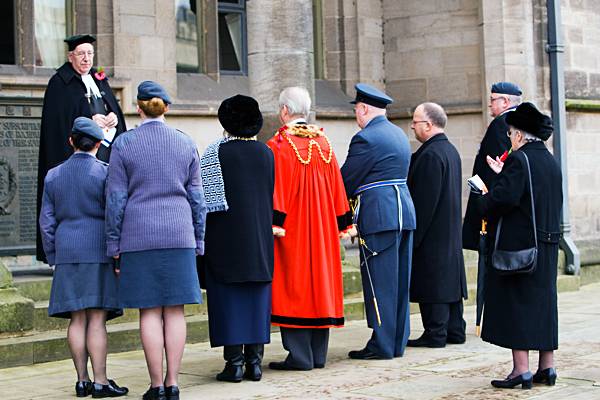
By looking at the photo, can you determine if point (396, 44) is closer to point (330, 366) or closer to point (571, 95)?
point (571, 95)

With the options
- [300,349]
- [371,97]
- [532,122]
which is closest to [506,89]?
[371,97]

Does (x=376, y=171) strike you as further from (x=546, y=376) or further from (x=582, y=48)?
(x=582, y=48)

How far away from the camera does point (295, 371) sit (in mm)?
8289

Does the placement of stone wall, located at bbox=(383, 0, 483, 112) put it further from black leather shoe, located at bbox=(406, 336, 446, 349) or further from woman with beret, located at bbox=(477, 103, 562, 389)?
woman with beret, located at bbox=(477, 103, 562, 389)

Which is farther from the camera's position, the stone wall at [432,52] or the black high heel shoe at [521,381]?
the stone wall at [432,52]

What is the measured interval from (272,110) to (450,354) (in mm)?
3383

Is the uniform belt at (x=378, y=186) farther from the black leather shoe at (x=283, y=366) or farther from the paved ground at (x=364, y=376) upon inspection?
the black leather shoe at (x=283, y=366)

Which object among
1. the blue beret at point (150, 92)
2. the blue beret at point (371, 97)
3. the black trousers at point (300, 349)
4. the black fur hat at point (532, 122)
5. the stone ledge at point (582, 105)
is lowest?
the black trousers at point (300, 349)

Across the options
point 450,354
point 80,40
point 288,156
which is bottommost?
point 450,354

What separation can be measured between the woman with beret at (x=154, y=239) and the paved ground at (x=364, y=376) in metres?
0.40

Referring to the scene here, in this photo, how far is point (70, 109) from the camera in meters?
9.12

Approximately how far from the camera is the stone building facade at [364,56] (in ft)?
40.5

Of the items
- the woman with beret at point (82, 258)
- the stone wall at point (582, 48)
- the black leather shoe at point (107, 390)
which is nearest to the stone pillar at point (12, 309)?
the woman with beret at point (82, 258)

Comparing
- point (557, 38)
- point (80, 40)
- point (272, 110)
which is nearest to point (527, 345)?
point (80, 40)
